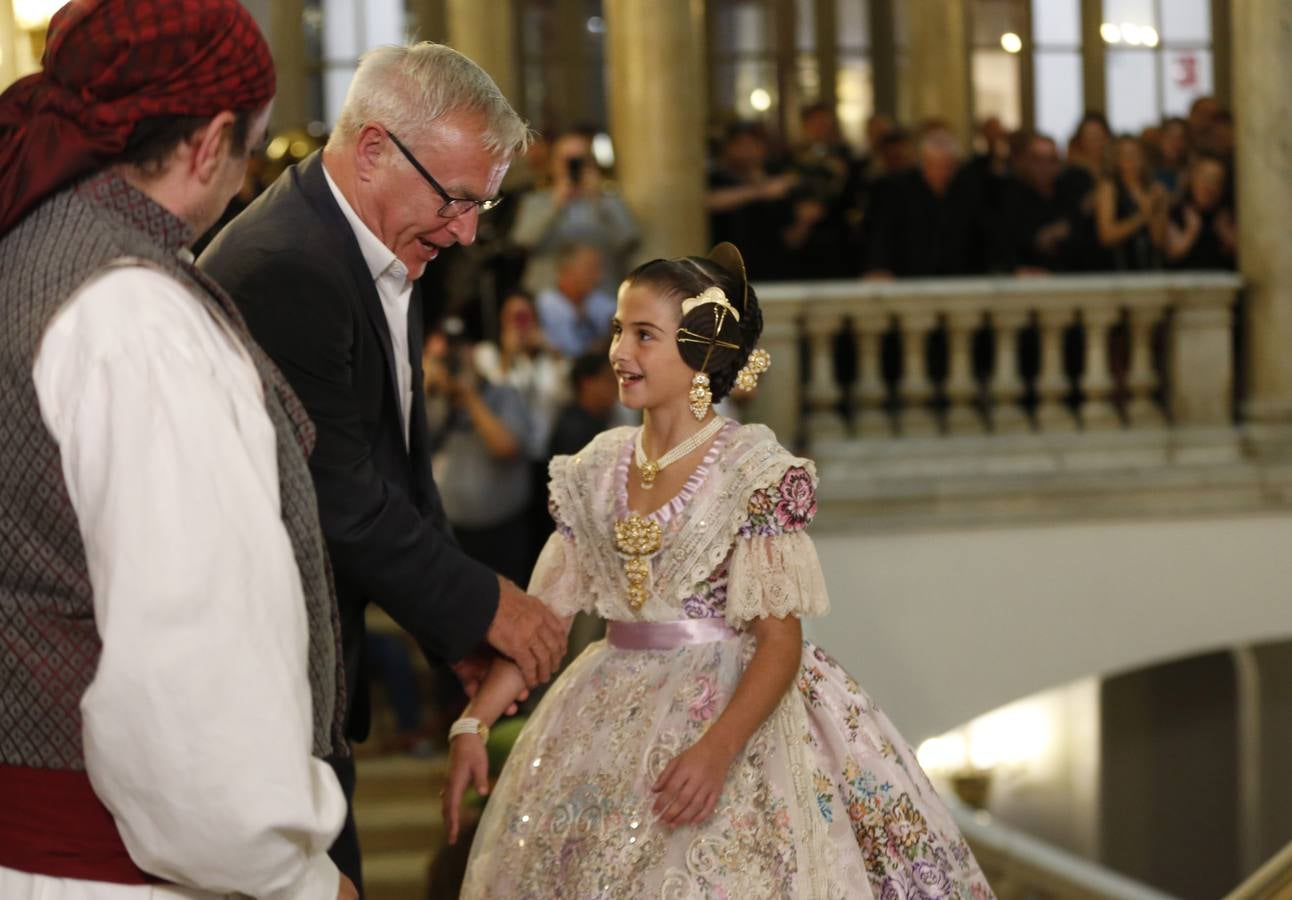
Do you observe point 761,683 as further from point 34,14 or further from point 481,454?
point 34,14

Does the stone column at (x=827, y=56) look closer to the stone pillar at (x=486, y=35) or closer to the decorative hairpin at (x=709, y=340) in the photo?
the stone pillar at (x=486, y=35)

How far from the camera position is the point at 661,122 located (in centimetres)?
816

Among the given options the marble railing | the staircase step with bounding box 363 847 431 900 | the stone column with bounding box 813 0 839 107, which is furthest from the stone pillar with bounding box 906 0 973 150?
the staircase step with bounding box 363 847 431 900

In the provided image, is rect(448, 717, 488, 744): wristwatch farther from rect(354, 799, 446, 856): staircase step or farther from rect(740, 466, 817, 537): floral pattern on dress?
rect(354, 799, 446, 856): staircase step

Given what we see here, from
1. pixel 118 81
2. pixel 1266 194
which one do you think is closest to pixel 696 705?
pixel 118 81

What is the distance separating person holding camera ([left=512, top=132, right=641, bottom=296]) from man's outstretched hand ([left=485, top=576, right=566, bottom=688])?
416 cm

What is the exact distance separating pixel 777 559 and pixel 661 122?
5.33 m

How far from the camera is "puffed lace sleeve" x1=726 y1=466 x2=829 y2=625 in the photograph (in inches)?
120

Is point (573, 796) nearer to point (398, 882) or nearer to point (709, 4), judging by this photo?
point (398, 882)

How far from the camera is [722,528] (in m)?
3.15

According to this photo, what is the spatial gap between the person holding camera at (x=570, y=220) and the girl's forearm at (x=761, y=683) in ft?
13.9

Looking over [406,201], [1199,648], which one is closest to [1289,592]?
[1199,648]

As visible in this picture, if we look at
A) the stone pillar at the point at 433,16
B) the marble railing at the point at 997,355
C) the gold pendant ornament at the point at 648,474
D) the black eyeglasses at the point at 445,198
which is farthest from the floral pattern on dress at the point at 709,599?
the stone pillar at the point at 433,16

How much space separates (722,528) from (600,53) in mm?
15248
